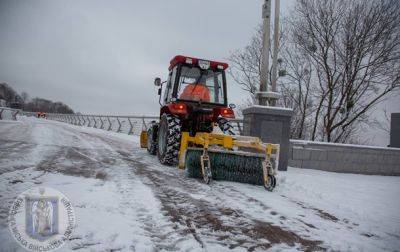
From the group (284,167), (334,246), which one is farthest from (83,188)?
(284,167)

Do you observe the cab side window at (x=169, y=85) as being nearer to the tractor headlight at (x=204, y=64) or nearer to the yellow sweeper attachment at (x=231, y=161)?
the tractor headlight at (x=204, y=64)

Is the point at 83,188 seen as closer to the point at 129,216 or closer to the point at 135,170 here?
the point at 129,216

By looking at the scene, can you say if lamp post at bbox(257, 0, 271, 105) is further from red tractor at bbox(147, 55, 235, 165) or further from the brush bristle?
the brush bristle

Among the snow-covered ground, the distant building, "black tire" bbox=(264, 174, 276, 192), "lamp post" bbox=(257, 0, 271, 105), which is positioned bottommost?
the snow-covered ground

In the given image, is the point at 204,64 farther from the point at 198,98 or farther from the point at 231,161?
the point at 231,161

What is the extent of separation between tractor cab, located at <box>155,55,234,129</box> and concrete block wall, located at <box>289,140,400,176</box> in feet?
9.14

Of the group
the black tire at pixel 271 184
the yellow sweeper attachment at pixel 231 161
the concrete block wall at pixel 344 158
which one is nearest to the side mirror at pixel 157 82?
the yellow sweeper attachment at pixel 231 161

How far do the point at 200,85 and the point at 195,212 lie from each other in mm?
4276

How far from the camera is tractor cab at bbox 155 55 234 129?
688 centimetres

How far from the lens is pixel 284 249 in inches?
100

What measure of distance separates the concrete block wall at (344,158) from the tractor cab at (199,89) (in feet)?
9.14

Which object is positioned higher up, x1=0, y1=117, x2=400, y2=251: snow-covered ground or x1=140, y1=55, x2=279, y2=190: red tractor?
x1=140, y1=55, x2=279, y2=190: red tractor

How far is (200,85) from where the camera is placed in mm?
7152

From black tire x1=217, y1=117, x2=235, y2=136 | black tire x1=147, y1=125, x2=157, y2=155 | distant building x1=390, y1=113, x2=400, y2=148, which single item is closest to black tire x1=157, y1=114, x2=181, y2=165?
black tire x1=217, y1=117, x2=235, y2=136
